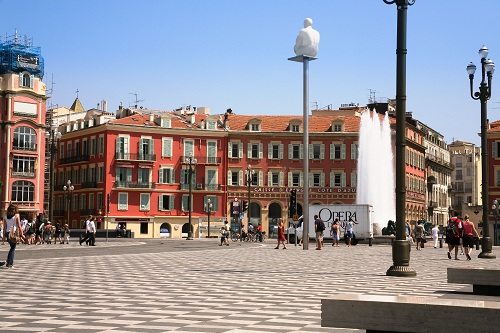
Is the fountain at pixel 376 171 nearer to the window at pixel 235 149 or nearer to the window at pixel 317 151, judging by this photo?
the window at pixel 317 151

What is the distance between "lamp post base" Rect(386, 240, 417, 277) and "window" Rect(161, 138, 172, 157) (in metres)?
66.3

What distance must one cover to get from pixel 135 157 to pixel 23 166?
11.4 meters

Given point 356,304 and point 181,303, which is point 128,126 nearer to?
point 181,303

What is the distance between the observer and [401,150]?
1806 centimetres

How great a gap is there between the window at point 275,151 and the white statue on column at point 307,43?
4741 cm

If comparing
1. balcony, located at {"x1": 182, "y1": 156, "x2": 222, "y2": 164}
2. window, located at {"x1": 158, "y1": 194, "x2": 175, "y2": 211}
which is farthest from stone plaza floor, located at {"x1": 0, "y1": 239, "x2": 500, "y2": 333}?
balcony, located at {"x1": 182, "y1": 156, "x2": 222, "y2": 164}

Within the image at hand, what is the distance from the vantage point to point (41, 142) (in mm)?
78438

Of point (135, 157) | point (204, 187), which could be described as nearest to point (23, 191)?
point (135, 157)

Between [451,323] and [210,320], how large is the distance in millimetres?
4456

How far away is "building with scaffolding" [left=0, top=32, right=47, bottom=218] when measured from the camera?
75250 millimetres

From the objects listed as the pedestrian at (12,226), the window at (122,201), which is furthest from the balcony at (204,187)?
the pedestrian at (12,226)

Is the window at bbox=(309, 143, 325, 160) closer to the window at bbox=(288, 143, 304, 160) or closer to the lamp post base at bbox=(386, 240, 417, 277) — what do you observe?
the window at bbox=(288, 143, 304, 160)

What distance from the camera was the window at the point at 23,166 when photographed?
7571cm

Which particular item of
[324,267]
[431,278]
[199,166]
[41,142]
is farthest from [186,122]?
[431,278]
